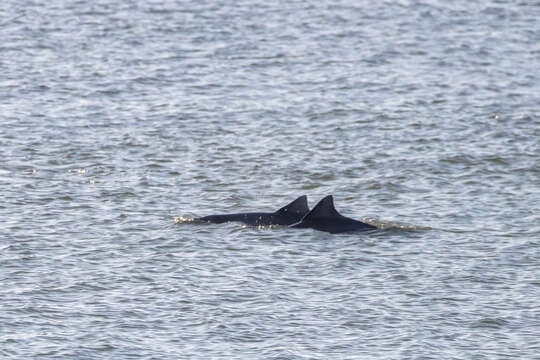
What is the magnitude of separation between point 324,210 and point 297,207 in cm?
73

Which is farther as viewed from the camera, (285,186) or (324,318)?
(285,186)

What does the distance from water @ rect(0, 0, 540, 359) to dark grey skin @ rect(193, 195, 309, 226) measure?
1.06ft

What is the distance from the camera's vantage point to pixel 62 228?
25031 millimetres

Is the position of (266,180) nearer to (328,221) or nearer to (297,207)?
(297,207)

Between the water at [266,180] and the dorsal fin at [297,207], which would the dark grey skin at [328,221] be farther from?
the water at [266,180]

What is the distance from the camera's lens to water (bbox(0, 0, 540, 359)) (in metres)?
19.5

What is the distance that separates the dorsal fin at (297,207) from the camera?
83.0 feet

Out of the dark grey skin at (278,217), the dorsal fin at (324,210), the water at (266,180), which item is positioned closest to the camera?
the water at (266,180)

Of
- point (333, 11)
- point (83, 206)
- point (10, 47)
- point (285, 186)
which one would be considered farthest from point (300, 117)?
point (333, 11)

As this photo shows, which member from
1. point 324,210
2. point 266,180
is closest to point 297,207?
point 324,210

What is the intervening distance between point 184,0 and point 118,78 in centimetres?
1672

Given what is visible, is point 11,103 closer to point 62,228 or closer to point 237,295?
point 62,228

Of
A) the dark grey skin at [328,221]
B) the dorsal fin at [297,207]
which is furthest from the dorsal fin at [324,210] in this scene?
the dorsal fin at [297,207]

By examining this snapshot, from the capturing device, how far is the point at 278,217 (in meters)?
25.4
